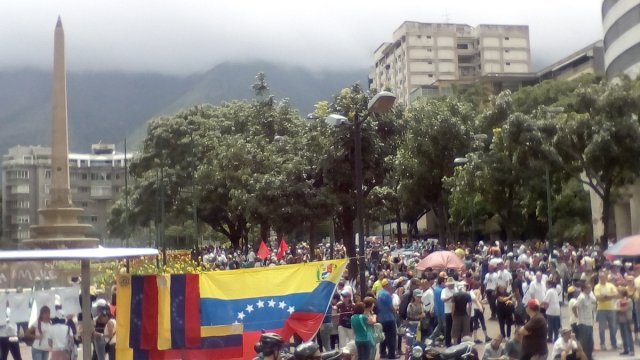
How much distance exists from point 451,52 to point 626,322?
105906 millimetres

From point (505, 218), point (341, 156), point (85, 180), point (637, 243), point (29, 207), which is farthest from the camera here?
point (85, 180)

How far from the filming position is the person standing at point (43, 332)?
40.3 ft

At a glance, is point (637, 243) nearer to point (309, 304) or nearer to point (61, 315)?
point (309, 304)

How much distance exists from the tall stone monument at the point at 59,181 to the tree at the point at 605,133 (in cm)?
2097

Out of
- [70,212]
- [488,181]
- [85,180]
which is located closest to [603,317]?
[488,181]

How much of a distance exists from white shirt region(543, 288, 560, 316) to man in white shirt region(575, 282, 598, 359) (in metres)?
1.12

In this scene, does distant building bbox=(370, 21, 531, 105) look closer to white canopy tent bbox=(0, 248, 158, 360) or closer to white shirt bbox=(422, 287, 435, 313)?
white shirt bbox=(422, 287, 435, 313)

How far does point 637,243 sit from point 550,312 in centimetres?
247

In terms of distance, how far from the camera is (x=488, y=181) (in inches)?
1523

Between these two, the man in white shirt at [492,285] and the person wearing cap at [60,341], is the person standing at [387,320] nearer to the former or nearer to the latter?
the man in white shirt at [492,285]

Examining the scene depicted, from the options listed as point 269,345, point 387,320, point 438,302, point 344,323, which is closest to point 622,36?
point 438,302

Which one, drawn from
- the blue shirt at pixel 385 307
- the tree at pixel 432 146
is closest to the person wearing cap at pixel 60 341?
the blue shirt at pixel 385 307

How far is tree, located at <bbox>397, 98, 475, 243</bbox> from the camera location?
41875 millimetres

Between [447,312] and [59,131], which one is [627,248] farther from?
[59,131]
